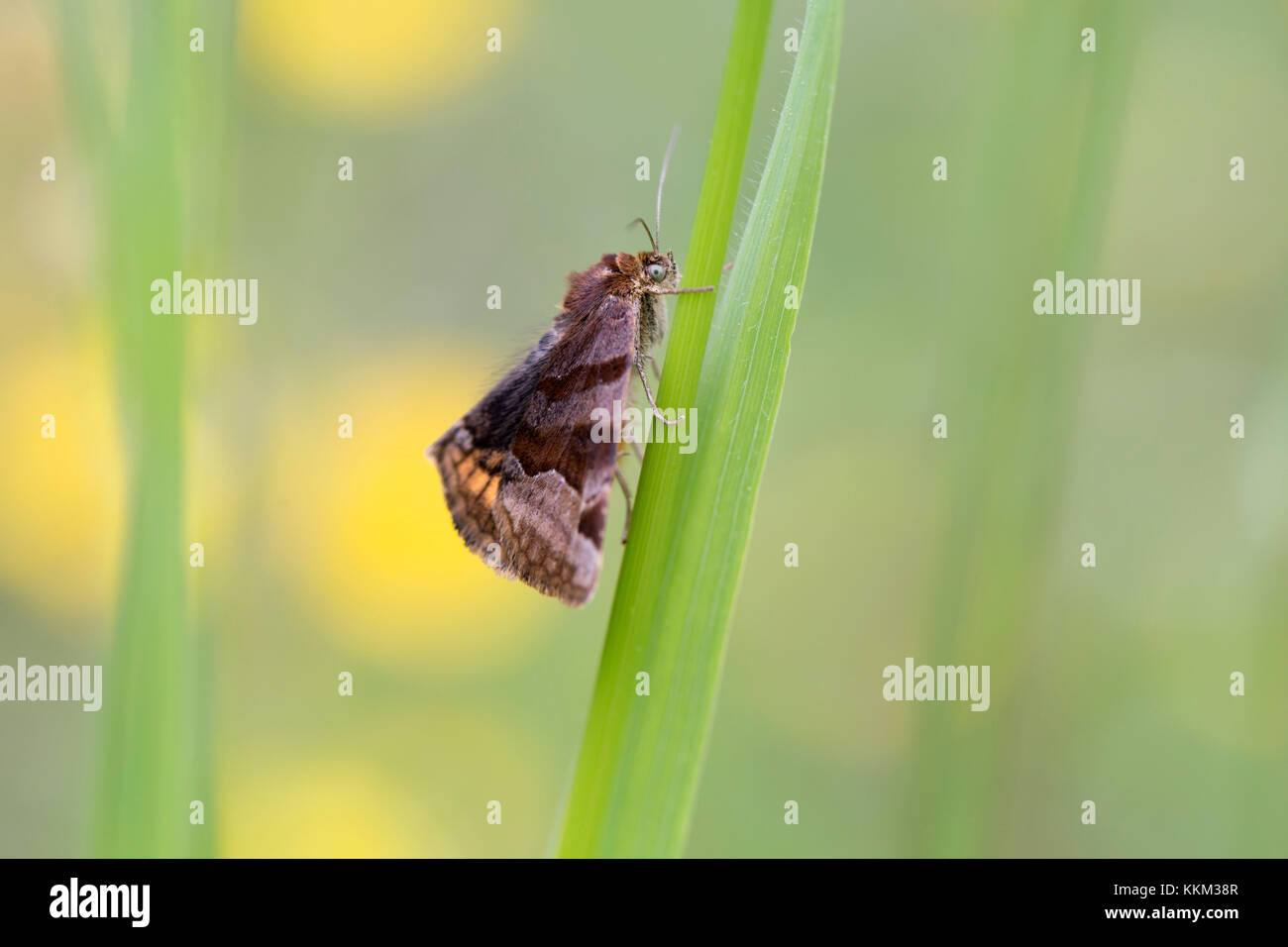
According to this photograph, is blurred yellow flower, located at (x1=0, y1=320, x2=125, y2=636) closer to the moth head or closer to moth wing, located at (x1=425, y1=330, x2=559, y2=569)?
moth wing, located at (x1=425, y1=330, x2=559, y2=569)

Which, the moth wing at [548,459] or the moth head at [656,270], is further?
the moth head at [656,270]

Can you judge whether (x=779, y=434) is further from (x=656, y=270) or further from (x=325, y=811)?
(x=325, y=811)

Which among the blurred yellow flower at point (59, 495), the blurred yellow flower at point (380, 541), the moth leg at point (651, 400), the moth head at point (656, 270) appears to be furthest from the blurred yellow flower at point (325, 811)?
the moth head at point (656, 270)

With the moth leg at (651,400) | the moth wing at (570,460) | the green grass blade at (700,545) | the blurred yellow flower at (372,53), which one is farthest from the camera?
the blurred yellow flower at (372,53)

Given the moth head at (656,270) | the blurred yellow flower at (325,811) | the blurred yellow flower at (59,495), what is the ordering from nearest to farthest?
the moth head at (656,270)
the blurred yellow flower at (325,811)
the blurred yellow flower at (59,495)

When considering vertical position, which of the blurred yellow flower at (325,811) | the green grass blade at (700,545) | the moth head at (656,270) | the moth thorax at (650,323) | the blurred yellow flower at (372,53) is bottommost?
the blurred yellow flower at (325,811)

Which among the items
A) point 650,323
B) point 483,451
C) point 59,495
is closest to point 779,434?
point 650,323

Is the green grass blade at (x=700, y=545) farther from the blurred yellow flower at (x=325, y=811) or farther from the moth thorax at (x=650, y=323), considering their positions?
the blurred yellow flower at (x=325, y=811)
